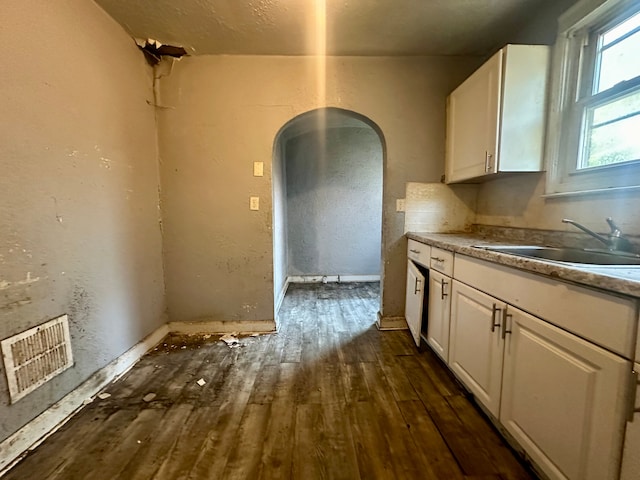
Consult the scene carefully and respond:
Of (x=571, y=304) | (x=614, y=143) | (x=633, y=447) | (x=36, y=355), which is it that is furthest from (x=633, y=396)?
(x=36, y=355)

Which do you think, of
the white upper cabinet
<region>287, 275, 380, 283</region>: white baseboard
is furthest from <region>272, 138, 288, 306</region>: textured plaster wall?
the white upper cabinet

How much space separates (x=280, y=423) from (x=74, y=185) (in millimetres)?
1694

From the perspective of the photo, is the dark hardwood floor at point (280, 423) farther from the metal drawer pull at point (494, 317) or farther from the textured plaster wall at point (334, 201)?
the textured plaster wall at point (334, 201)

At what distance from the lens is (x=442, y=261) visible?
72.1 inches

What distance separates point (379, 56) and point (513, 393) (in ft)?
8.24

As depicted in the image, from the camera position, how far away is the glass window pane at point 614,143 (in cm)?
133

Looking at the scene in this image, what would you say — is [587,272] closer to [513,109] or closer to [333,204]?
[513,109]

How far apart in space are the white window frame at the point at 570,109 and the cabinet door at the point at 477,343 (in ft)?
2.73

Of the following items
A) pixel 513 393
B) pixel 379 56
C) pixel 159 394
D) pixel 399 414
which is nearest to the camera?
pixel 513 393

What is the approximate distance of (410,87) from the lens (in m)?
2.41

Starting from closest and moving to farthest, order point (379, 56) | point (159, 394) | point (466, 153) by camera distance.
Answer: point (159, 394)
point (466, 153)
point (379, 56)

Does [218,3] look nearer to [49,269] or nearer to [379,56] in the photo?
[379,56]

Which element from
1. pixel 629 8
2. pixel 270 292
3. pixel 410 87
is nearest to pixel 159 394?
pixel 270 292

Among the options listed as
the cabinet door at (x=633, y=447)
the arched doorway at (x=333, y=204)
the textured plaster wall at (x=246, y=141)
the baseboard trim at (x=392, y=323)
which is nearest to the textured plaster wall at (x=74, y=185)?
the textured plaster wall at (x=246, y=141)
